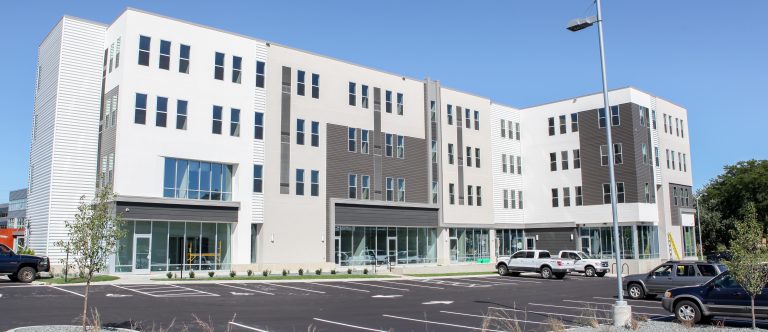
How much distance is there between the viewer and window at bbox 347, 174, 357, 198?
1777 inches

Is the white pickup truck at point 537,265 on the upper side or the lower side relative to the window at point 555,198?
lower

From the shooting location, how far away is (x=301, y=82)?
43.2 meters

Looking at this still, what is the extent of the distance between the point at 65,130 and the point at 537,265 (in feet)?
97.2

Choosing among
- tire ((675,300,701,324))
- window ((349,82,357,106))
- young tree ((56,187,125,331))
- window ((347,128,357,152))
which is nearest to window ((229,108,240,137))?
window ((347,128,357,152))

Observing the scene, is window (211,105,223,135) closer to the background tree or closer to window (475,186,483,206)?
Answer: window (475,186,483,206)

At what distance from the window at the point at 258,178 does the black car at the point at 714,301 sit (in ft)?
91.8

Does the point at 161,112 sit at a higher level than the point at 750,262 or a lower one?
higher

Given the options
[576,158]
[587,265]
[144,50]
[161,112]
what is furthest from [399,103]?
[144,50]

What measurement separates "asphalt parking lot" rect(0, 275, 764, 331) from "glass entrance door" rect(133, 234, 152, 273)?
6.84 meters

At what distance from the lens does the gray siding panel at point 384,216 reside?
44500 mm

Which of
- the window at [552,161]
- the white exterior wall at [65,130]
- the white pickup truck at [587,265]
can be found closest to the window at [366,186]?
the white pickup truck at [587,265]

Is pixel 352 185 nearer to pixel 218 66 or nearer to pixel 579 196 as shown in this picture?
pixel 218 66

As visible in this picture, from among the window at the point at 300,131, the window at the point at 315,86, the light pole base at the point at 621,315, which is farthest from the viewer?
the window at the point at 315,86

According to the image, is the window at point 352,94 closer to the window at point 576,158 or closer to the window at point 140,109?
the window at point 140,109
